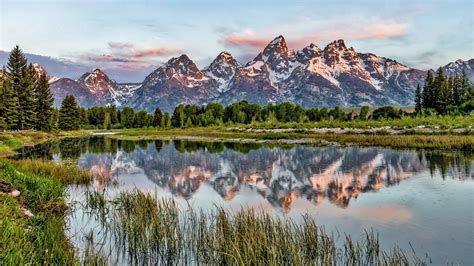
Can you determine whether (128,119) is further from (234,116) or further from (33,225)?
(33,225)

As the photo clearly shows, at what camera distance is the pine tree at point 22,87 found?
81.6 metres

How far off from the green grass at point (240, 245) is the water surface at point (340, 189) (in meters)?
2.01

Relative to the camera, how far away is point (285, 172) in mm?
36375

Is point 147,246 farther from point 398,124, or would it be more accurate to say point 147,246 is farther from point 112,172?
point 398,124

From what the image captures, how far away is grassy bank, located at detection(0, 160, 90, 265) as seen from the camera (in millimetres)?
10719

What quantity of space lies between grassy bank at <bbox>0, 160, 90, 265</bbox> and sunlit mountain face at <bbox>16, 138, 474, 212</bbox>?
7.01 m

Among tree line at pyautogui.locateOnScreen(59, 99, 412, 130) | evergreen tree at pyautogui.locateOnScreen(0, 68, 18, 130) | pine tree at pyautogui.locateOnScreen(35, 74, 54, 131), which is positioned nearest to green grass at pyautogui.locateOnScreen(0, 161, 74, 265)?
evergreen tree at pyautogui.locateOnScreen(0, 68, 18, 130)

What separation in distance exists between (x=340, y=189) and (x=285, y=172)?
31.8ft

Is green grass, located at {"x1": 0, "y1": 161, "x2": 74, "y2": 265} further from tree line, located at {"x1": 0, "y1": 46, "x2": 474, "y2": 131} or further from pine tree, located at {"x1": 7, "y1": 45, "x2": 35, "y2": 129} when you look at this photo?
pine tree, located at {"x1": 7, "y1": 45, "x2": 35, "y2": 129}

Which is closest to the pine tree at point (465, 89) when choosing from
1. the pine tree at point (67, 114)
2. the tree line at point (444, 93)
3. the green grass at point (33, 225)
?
the tree line at point (444, 93)

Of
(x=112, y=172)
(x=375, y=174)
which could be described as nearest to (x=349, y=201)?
(x=375, y=174)

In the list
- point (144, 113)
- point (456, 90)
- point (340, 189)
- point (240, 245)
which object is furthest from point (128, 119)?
point (240, 245)

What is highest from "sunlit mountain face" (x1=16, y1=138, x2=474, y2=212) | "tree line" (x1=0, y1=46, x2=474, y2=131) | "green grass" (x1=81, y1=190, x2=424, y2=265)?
"tree line" (x1=0, y1=46, x2=474, y2=131)

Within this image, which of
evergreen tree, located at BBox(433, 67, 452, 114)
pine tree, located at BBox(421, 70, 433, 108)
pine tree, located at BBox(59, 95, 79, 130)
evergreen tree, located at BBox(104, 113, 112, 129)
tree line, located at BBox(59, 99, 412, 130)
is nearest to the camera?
evergreen tree, located at BBox(433, 67, 452, 114)
